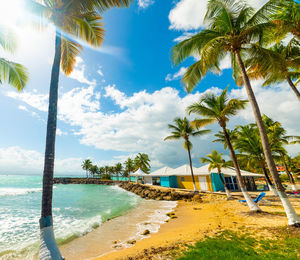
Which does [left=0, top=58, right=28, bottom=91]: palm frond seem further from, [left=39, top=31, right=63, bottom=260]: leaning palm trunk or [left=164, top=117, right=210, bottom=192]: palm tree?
[left=164, top=117, right=210, bottom=192]: palm tree

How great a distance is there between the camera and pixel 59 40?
5.19 metres

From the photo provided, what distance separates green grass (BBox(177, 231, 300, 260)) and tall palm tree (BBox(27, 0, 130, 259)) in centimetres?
365

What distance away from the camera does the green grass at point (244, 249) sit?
3.71m

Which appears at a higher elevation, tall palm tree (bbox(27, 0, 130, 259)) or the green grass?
tall palm tree (bbox(27, 0, 130, 259))

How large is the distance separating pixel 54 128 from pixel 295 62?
1295 cm

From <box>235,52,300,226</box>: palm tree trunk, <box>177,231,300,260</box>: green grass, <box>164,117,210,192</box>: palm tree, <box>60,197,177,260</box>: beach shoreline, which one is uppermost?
<box>164,117,210,192</box>: palm tree

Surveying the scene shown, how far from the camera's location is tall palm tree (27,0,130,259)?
11.7ft

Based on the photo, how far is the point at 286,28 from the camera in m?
7.25

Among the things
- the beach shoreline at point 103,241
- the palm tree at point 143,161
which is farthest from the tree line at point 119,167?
the beach shoreline at point 103,241

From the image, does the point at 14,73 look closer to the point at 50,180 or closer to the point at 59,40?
the point at 59,40

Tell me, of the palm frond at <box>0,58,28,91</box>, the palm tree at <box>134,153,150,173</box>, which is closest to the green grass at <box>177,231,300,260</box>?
the palm frond at <box>0,58,28,91</box>

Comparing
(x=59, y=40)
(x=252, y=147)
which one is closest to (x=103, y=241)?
(x=59, y=40)

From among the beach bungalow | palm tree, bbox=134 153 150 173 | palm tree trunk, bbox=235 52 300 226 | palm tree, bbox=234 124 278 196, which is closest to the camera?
palm tree trunk, bbox=235 52 300 226

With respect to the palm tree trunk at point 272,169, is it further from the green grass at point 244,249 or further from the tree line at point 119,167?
the tree line at point 119,167
